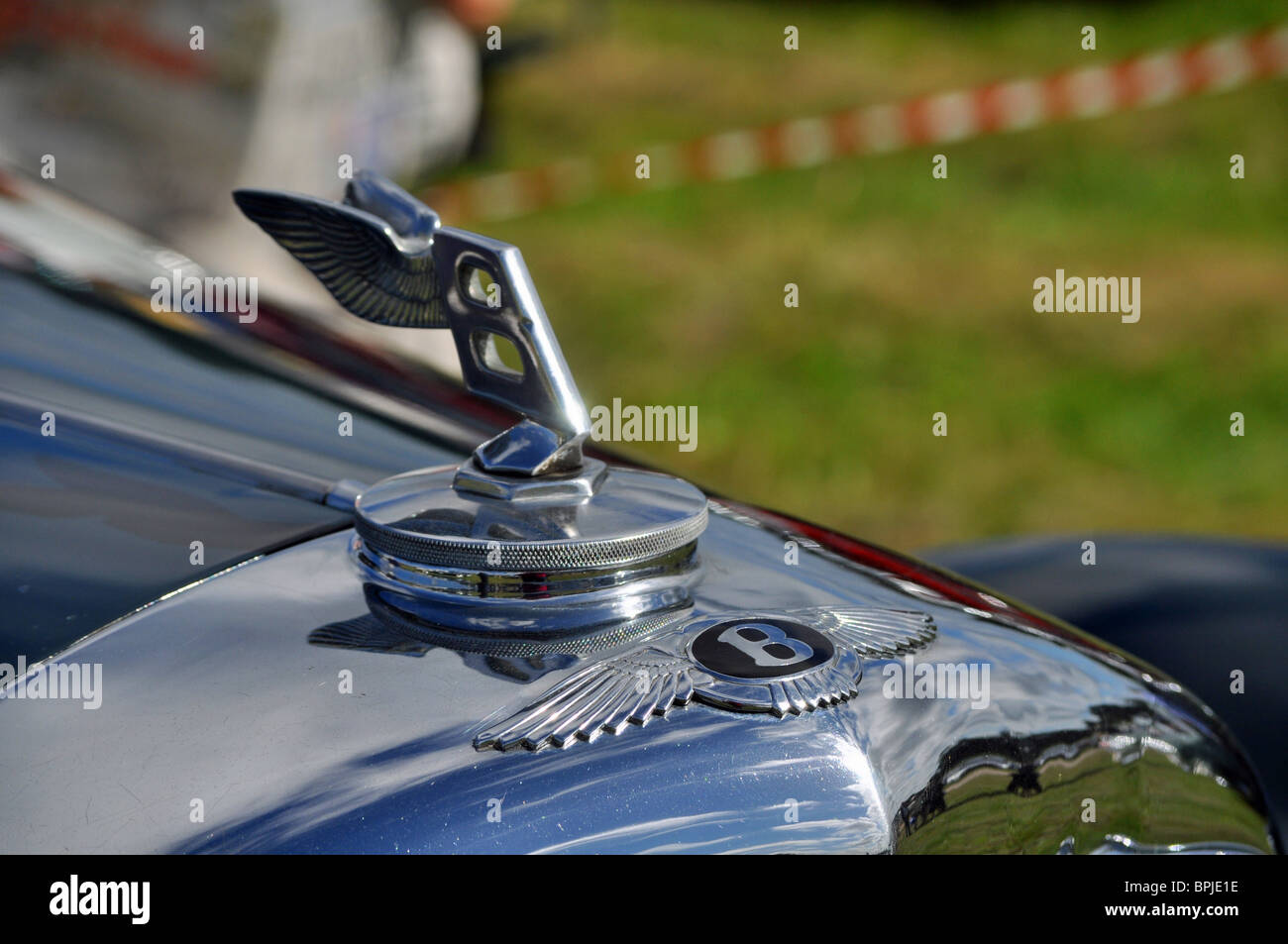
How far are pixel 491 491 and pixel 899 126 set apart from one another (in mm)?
9703

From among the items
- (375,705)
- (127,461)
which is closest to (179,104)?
(127,461)

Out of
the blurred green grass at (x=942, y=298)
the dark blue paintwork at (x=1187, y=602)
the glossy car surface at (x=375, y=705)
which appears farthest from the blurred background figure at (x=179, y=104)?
the glossy car surface at (x=375, y=705)

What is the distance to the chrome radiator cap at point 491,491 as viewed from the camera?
103 centimetres

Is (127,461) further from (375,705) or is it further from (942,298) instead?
(942,298)

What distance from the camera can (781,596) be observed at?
1.14 metres

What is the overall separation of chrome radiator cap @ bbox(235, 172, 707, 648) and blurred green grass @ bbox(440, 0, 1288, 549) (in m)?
2.02

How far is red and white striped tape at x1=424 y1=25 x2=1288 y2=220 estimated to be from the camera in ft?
30.4

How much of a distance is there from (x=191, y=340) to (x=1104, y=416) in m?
5.12

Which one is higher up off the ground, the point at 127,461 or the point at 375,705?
the point at 127,461

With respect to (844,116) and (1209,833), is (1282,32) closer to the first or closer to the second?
(844,116)

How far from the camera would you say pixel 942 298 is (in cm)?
730

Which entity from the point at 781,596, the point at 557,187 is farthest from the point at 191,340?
the point at 557,187

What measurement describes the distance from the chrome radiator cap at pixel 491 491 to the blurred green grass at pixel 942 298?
6.61 ft

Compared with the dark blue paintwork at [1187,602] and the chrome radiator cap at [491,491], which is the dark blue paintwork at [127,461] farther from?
the dark blue paintwork at [1187,602]
